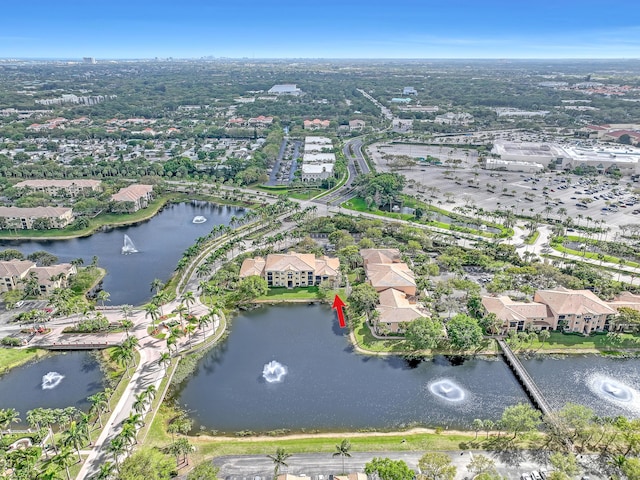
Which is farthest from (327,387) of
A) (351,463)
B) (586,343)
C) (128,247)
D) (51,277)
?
(128,247)

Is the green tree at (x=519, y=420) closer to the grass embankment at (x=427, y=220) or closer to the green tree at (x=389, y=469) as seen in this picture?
the green tree at (x=389, y=469)

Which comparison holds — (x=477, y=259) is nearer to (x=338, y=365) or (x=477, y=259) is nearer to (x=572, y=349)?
(x=572, y=349)

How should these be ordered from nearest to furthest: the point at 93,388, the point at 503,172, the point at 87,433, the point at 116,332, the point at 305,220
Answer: the point at 87,433
the point at 93,388
the point at 116,332
the point at 305,220
the point at 503,172

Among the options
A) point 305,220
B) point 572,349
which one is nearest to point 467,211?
point 305,220

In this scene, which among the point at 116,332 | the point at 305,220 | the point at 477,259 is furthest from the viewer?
the point at 305,220

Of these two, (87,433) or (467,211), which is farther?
(467,211)

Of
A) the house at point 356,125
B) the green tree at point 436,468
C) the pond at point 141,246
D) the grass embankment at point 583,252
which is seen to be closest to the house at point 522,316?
the grass embankment at point 583,252

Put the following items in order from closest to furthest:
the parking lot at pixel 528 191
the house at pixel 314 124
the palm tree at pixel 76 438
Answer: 1. the palm tree at pixel 76 438
2. the parking lot at pixel 528 191
3. the house at pixel 314 124
